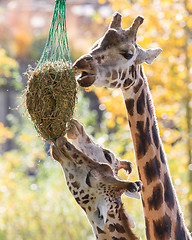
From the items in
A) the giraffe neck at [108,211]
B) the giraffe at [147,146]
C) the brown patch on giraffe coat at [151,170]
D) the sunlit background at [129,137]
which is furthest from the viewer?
the sunlit background at [129,137]

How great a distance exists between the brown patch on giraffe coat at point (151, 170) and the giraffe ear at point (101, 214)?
36 cm

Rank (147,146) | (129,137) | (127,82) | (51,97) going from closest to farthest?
(51,97) → (127,82) → (147,146) → (129,137)

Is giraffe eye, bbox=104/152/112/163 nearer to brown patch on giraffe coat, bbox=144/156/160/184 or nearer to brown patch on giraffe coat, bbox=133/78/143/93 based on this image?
brown patch on giraffe coat, bbox=144/156/160/184

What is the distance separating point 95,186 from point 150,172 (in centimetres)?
38

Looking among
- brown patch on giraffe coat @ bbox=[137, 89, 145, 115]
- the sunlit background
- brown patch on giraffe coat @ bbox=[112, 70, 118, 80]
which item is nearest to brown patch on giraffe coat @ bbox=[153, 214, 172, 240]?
brown patch on giraffe coat @ bbox=[137, 89, 145, 115]

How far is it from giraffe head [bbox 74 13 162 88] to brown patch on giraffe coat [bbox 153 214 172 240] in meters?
0.73

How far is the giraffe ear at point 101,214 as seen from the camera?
2.23 meters

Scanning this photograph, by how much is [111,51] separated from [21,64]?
1215 centimetres

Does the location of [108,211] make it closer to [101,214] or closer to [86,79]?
[101,214]

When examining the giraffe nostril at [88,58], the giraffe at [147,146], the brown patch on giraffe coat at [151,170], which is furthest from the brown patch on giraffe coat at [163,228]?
the giraffe nostril at [88,58]

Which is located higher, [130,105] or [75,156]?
[130,105]

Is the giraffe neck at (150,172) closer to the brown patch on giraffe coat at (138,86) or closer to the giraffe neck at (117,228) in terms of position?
the brown patch on giraffe coat at (138,86)

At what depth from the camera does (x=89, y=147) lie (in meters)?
2.47

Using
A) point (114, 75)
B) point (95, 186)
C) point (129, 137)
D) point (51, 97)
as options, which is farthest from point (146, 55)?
point (129, 137)
